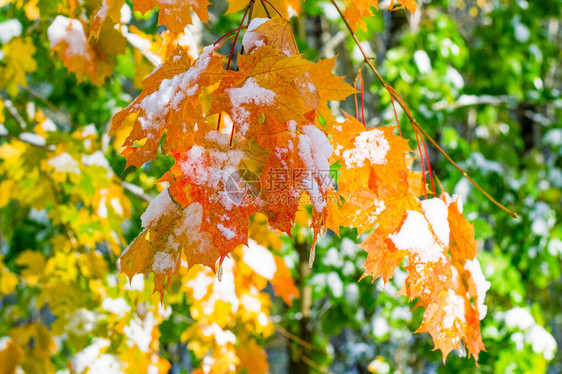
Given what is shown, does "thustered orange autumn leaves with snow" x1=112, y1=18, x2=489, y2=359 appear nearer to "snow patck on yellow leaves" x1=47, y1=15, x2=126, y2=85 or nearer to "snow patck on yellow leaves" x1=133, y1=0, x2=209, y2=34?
"snow patck on yellow leaves" x1=133, y1=0, x2=209, y2=34

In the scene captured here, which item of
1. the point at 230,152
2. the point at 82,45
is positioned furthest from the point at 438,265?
the point at 82,45

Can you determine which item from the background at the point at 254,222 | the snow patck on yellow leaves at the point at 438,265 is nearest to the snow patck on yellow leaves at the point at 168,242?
the snow patck on yellow leaves at the point at 438,265

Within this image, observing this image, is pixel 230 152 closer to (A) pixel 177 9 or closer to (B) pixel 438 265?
(A) pixel 177 9

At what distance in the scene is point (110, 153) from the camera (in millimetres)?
2018

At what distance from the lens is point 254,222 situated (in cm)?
204

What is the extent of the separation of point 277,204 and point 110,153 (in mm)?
1550

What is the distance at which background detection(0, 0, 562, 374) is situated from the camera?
175cm

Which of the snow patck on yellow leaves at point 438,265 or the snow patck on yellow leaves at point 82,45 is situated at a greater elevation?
the snow patck on yellow leaves at point 82,45

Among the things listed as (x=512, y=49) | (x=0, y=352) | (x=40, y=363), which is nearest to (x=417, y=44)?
(x=512, y=49)

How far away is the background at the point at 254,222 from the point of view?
1746mm

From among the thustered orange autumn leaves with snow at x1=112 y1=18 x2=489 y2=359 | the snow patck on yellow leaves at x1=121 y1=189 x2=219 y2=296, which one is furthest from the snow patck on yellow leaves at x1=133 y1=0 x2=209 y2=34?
the snow patck on yellow leaves at x1=121 y1=189 x2=219 y2=296

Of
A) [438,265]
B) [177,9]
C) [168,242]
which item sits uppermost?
[177,9]

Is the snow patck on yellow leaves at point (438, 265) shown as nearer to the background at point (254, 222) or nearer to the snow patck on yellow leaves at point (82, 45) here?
the background at point (254, 222)

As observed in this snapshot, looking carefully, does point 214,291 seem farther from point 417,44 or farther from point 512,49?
point 512,49
